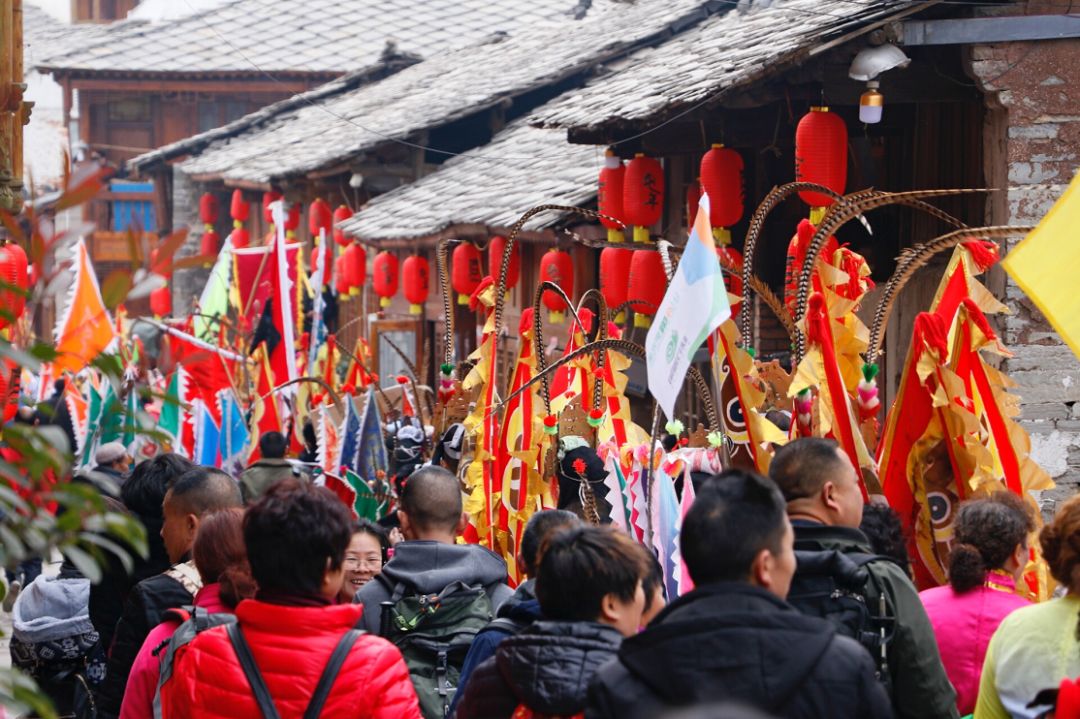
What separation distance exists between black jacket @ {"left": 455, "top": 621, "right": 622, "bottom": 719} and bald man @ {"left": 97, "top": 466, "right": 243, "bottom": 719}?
5.24 feet

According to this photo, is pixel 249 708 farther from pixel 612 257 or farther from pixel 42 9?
pixel 42 9

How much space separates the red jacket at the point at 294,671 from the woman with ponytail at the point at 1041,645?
4.85 feet

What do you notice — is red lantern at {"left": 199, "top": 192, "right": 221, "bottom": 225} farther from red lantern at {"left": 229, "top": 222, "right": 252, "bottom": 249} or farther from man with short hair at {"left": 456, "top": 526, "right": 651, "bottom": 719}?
man with short hair at {"left": 456, "top": 526, "right": 651, "bottom": 719}

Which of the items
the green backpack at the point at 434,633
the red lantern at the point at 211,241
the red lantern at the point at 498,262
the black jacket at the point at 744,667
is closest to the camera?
the black jacket at the point at 744,667

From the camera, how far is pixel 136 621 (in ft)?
15.9

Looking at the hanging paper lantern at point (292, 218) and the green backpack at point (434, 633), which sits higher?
the green backpack at point (434, 633)

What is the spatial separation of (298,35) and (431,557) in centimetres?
2859

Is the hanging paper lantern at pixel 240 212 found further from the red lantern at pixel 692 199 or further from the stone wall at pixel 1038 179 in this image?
the stone wall at pixel 1038 179

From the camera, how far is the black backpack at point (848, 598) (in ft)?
12.7

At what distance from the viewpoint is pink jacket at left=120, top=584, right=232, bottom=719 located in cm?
436

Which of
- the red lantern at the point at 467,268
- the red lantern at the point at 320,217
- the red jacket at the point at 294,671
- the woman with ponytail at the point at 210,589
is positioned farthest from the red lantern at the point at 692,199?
the red lantern at the point at 320,217

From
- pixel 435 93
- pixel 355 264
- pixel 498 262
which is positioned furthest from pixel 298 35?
pixel 498 262

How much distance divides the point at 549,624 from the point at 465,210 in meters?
11.6

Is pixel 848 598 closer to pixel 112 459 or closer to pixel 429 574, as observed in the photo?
pixel 429 574
